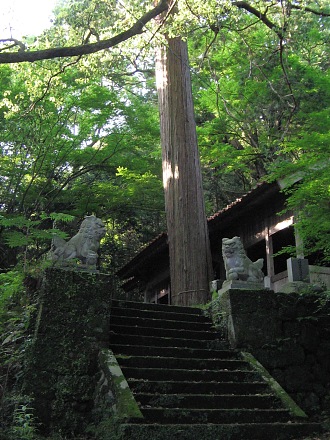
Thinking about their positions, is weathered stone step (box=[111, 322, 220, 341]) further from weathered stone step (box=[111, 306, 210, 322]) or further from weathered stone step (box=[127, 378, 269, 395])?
weathered stone step (box=[127, 378, 269, 395])

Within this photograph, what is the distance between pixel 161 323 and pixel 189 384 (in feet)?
6.04

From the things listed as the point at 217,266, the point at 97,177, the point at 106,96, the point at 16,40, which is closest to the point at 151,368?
the point at 16,40

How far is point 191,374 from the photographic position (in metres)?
6.79

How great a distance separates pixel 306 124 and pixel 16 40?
7.87 meters

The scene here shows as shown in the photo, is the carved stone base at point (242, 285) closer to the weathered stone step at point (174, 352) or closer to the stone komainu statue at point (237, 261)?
the stone komainu statue at point (237, 261)

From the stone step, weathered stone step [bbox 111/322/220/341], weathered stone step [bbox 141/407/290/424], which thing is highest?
weathered stone step [bbox 111/322/220/341]

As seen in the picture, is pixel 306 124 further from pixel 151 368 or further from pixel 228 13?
pixel 151 368

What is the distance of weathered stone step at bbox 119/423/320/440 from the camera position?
5.12 metres

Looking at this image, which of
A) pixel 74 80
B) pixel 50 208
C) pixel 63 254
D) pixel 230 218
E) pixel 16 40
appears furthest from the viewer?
pixel 50 208

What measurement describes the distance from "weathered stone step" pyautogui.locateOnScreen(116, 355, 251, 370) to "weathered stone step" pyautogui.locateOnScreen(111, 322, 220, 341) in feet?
2.68

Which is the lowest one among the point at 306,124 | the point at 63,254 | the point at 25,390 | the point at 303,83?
the point at 25,390

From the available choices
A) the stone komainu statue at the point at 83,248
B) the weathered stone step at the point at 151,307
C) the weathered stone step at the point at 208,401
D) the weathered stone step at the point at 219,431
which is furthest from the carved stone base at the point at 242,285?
the weathered stone step at the point at 219,431

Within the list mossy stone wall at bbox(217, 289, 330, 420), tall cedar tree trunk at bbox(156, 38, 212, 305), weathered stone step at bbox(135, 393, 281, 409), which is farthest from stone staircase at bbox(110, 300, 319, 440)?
tall cedar tree trunk at bbox(156, 38, 212, 305)

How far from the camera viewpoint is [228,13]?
9.45 metres
